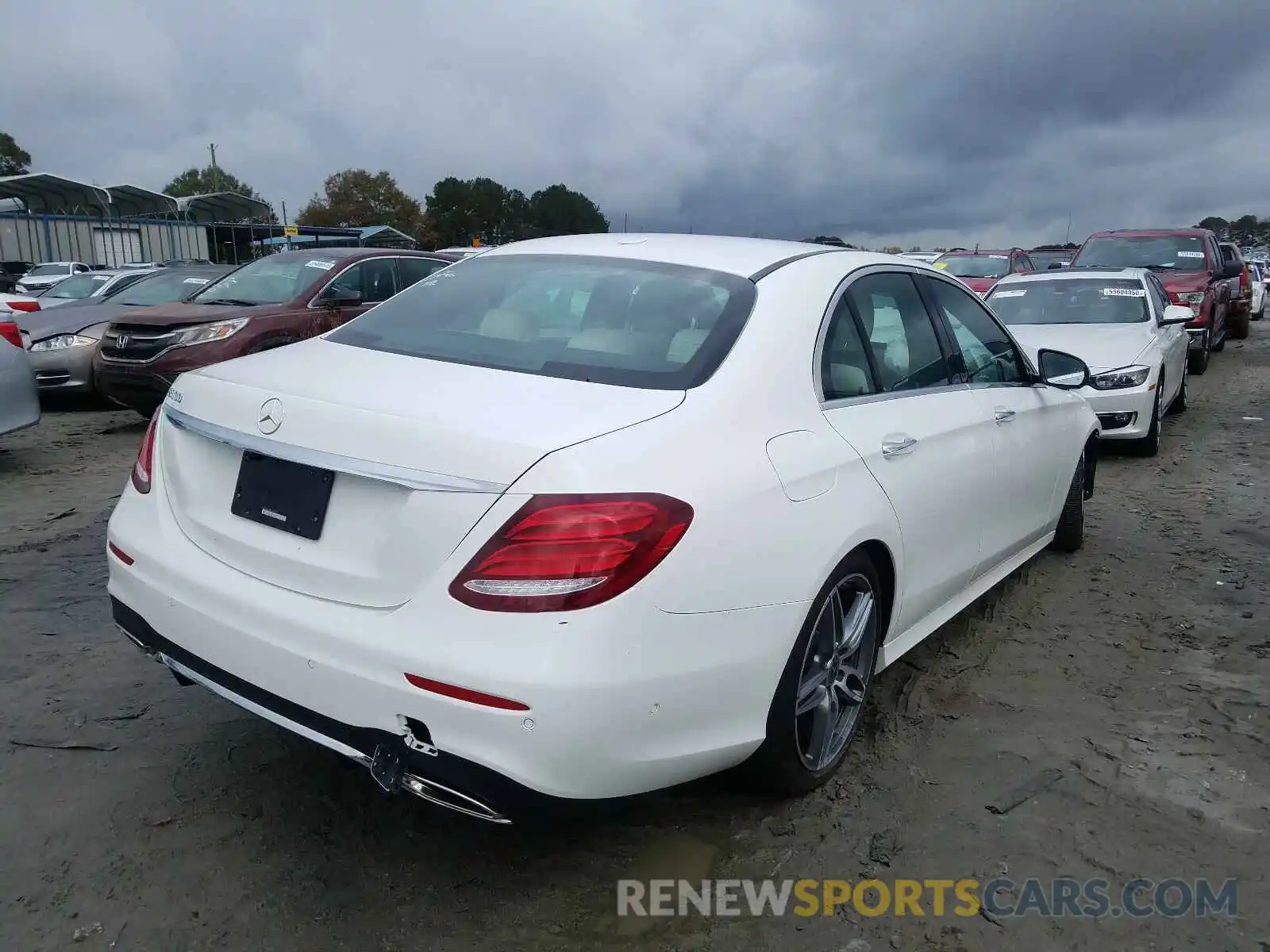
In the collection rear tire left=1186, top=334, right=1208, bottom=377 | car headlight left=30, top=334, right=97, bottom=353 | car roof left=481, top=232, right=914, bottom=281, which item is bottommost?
rear tire left=1186, top=334, right=1208, bottom=377

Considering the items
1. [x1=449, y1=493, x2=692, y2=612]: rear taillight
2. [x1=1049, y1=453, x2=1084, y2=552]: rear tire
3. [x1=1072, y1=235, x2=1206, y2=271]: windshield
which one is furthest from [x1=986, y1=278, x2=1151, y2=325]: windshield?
[x1=449, y1=493, x2=692, y2=612]: rear taillight

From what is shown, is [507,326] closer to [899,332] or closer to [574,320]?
[574,320]

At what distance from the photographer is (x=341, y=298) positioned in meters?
9.40

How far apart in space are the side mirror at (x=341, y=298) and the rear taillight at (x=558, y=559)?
7.60m

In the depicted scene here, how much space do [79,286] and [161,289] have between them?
6.10m

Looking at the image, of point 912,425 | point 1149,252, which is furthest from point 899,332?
point 1149,252

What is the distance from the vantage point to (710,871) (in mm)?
2750

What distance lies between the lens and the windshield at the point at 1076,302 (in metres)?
9.48

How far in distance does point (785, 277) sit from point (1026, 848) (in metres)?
1.81

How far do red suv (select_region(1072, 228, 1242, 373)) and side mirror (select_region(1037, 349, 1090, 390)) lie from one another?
32.2 feet

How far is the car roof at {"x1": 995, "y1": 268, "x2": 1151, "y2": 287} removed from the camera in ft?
32.9

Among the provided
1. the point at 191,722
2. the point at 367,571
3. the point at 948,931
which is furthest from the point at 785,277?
the point at 191,722

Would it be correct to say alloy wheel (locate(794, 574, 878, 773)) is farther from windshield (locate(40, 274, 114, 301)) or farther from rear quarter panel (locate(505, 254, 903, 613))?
windshield (locate(40, 274, 114, 301))

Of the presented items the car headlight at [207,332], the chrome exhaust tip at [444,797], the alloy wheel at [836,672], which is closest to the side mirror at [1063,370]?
the alloy wheel at [836,672]
